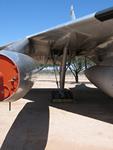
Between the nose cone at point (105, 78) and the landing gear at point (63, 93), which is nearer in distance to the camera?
the nose cone at point (105, 78)

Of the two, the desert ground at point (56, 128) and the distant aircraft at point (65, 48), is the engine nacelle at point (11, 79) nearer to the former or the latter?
the distant aircraft at point (65, 48)

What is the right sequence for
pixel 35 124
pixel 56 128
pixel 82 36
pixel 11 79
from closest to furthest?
1. pixel 11 79
2. pixel 56 128
3. pixel 35 124
4. pixel 82 36

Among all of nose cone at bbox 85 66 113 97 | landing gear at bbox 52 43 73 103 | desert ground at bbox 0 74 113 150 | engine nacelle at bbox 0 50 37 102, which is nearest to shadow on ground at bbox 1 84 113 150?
desert ground at bbox 0 74 113 150

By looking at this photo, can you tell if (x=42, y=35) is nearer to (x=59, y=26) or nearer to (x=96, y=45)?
(x=59, y=26)

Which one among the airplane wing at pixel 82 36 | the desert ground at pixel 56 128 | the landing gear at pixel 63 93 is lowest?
the desert ground at pixel 56 128

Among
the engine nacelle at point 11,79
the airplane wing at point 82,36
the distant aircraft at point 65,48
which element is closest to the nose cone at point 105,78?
the distant aircraft at point 65,48

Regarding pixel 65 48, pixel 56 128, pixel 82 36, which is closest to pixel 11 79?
pixel 56 128

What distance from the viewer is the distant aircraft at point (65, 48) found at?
4469mm

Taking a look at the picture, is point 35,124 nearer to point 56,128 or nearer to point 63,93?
point 56,128

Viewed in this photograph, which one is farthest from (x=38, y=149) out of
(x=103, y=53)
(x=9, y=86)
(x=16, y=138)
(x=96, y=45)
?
(x=96, y=45)

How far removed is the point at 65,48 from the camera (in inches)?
457

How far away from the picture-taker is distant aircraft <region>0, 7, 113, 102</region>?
14.7 feet

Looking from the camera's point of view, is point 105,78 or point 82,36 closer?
point 105,78

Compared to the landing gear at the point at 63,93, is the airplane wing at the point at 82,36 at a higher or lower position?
higher
